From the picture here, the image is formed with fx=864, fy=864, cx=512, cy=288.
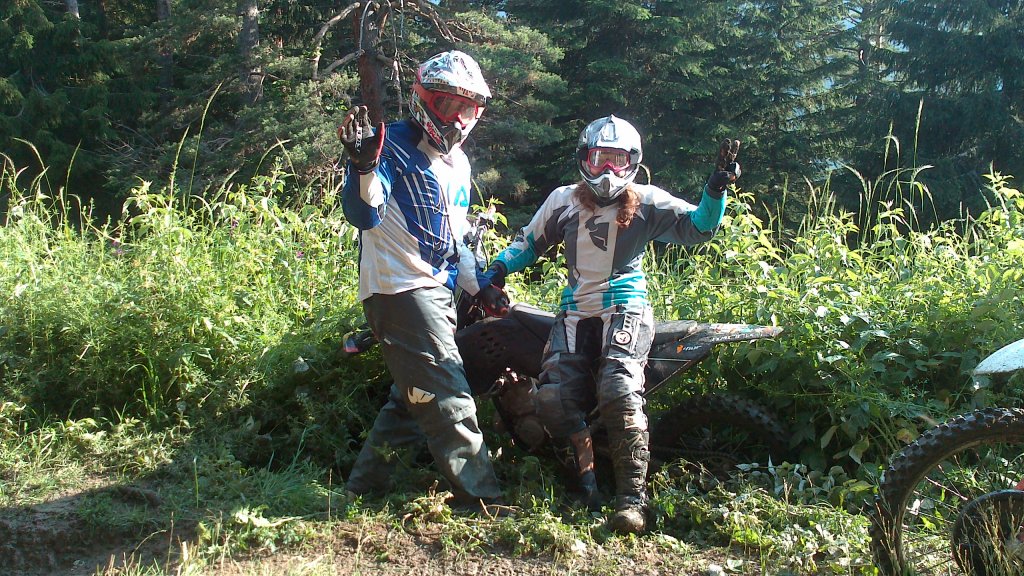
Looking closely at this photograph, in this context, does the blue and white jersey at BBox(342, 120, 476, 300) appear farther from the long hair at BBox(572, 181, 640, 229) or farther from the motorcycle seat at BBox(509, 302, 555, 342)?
the long hair at BBox(572, 181, 640, 229)

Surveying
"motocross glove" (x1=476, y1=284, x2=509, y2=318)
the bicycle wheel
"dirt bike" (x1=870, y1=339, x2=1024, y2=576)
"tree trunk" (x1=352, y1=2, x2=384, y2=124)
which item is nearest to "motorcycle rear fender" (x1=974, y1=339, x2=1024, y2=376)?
"dirt bike" (x1=870, y1=339, x2=1024, y2=576)

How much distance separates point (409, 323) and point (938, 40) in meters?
22.3

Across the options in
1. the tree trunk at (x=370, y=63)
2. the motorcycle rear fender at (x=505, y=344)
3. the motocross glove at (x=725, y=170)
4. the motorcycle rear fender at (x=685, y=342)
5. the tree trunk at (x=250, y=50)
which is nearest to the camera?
the motocross glove at (x=725, y=170)

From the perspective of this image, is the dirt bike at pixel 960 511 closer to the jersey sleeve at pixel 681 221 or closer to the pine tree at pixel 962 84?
the jersey sleeve at pixel 681 221

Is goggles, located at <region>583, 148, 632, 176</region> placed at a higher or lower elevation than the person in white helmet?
higher

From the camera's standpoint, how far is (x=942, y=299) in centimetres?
446

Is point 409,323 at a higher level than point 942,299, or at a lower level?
lower

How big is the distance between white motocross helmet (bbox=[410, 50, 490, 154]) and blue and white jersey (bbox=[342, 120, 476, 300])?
3.0 inches

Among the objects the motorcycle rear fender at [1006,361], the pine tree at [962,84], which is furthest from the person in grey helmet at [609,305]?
the pine tree at [962,84]

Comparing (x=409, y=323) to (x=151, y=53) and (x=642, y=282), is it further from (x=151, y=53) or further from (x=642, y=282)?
(x=151, y=53)

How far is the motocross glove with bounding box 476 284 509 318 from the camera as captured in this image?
163 inches

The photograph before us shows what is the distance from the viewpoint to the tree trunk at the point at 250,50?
15750 millimetres

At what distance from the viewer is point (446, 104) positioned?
3.81 m

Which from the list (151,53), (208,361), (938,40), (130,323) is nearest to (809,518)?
(208,361)
